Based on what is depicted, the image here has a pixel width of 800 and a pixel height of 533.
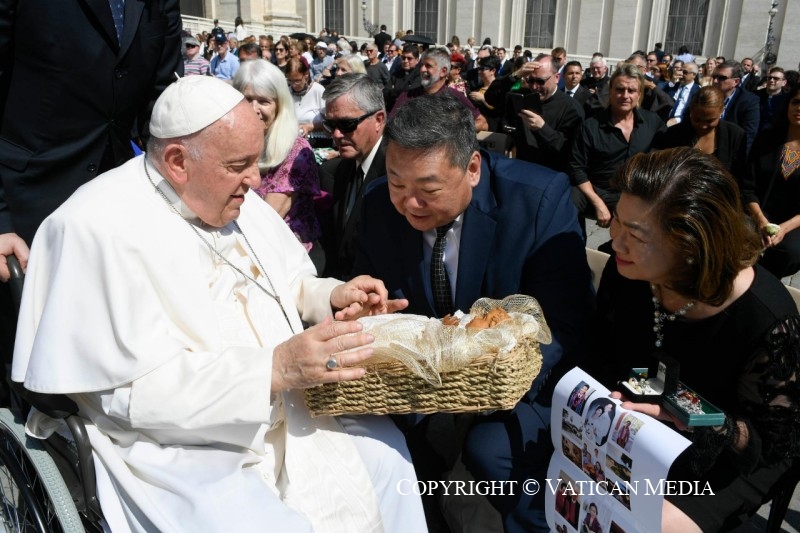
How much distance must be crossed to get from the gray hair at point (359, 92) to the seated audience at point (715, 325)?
2.11 metres

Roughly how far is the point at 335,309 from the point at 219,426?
2.46 feet

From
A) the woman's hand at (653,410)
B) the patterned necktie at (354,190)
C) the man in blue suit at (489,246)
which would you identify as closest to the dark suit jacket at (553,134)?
the patterned necktie at (354,190)

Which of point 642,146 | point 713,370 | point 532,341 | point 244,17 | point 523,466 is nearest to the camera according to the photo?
point 532,341

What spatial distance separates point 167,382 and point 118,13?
171 centimetres

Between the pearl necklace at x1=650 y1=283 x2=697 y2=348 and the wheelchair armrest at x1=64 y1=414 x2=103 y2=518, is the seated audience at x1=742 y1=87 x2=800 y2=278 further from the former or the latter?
the wheelchair armrest at x1=64 y1=414 x2=103 y2=518

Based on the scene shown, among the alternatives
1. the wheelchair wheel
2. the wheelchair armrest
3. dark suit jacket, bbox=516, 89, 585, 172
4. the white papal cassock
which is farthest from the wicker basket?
dark suit jacket, bbox=516, 89, 585, 172

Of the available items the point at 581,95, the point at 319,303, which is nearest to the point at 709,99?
the point at 581,95

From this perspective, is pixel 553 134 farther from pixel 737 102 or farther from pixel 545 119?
pixel 737 102

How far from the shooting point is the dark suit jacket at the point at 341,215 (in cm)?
401

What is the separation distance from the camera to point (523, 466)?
7.89 ft

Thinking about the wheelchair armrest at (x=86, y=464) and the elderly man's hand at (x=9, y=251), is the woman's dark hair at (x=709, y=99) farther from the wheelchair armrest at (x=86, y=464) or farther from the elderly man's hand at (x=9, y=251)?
the wheelchair armrest at (x=86, y=464)

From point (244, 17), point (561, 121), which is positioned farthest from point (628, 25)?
point (561, 121)

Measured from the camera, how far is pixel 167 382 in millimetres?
1966

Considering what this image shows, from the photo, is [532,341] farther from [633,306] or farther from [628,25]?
A: [628,25]
